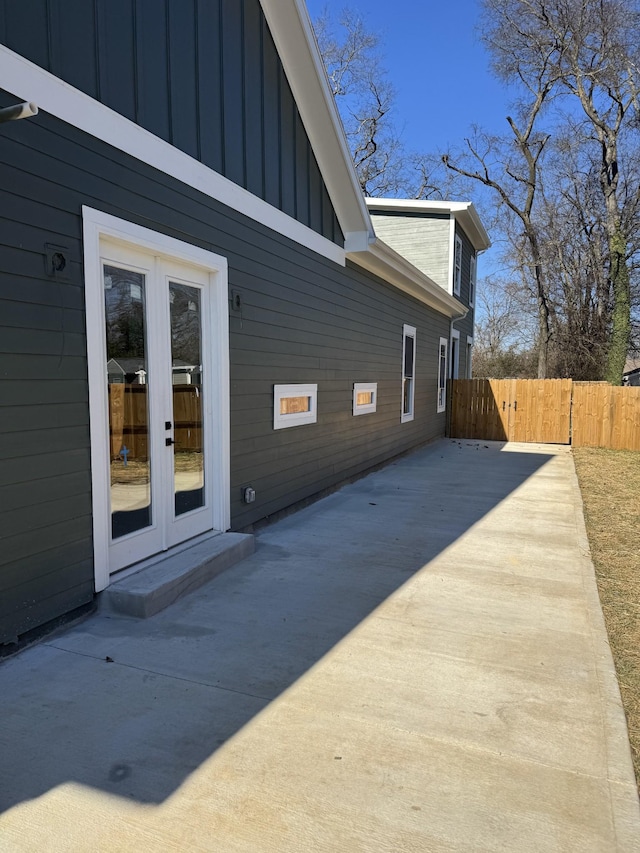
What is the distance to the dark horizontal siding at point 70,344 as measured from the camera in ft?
9.29

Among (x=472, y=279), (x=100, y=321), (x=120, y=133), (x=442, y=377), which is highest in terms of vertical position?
(x=472, y=279)

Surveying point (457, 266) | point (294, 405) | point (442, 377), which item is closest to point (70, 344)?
point (294, 405)

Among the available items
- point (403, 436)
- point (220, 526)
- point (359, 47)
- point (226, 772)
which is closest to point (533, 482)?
→ point (403, 436)

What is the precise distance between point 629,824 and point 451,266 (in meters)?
13.3

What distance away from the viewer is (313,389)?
Answer: 6574 mm

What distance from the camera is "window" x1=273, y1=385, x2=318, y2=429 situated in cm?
573

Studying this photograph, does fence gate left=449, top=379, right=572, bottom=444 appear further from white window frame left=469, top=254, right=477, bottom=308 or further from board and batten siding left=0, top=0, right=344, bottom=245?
board and batten siding left=0, top=0, right=344, bottom=245

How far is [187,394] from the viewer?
14.3ft

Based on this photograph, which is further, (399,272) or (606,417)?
(606,417)

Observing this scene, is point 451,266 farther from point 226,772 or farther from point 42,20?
point 226,772

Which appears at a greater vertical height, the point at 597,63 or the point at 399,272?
the point at 597,63

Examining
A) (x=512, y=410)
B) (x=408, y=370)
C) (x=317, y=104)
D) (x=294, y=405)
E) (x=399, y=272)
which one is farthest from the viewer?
(x=512, y=410)

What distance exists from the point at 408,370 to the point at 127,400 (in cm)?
800

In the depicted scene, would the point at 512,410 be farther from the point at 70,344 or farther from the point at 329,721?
the point at 329,721
